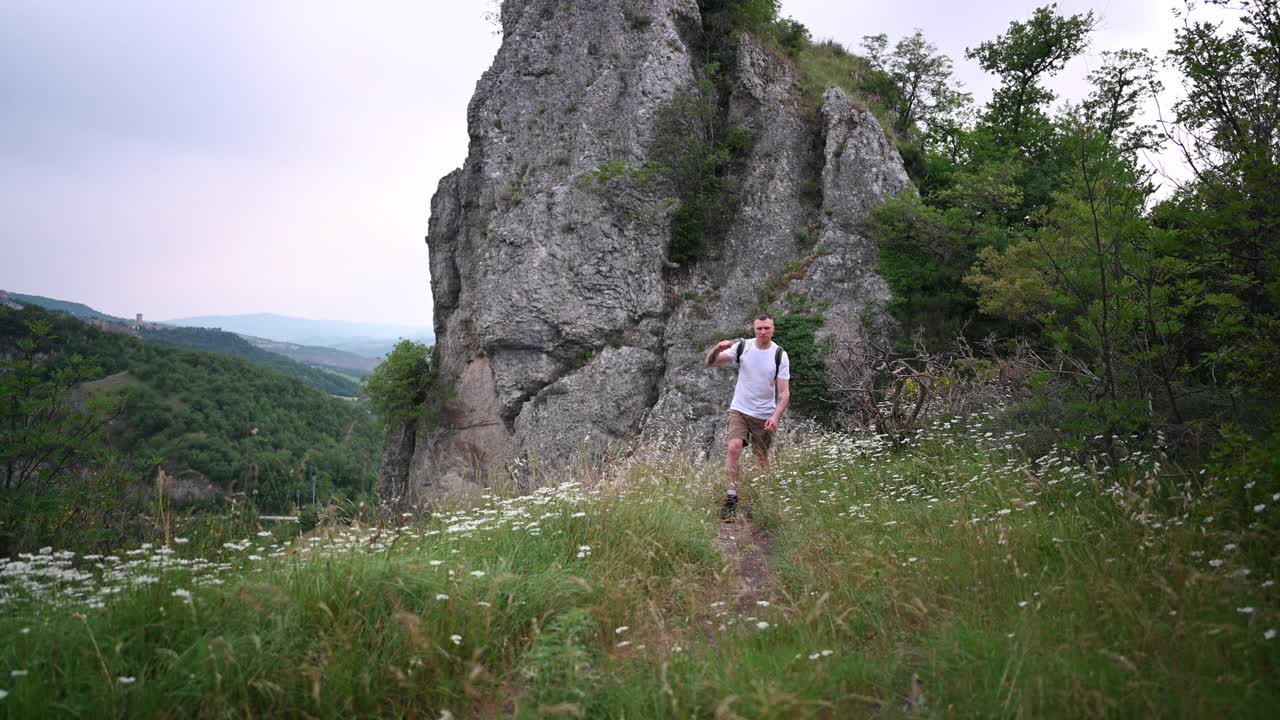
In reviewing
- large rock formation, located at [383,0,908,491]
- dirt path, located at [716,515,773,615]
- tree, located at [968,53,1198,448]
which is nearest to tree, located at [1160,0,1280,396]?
tree, located at [968,53,1198,448]

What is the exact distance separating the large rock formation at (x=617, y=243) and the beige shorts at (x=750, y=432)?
837 cm

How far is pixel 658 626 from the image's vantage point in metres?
3.61

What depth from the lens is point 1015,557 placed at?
4031mm

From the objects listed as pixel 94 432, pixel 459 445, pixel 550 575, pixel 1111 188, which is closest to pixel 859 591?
pixel 550 575

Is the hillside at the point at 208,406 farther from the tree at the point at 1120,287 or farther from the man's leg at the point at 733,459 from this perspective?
the tree at the point at 1120,287

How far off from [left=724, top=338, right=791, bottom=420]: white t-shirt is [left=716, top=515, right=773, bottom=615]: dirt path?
1401mm

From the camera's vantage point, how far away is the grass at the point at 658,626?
2.71 m

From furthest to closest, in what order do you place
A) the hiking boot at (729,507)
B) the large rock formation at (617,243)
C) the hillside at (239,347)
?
1. the hillside at (239,347)
2. the large rock formation at (617,243)
3. the hiking boot at (729,507)

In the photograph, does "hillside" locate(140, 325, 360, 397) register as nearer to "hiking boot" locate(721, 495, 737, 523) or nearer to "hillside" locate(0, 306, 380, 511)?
"hillside" locate(0, 306, 380, 511)

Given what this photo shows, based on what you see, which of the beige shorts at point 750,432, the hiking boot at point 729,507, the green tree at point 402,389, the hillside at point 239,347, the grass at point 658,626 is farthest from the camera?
the hillside at point 239,347

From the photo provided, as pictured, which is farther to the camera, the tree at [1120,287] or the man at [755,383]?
the man at [755,383]

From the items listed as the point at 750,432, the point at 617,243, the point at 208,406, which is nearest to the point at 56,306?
the point at 208,406

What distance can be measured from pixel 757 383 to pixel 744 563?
2.61m

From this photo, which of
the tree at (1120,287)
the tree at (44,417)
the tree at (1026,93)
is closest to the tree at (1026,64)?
the tree at (1026,93)
